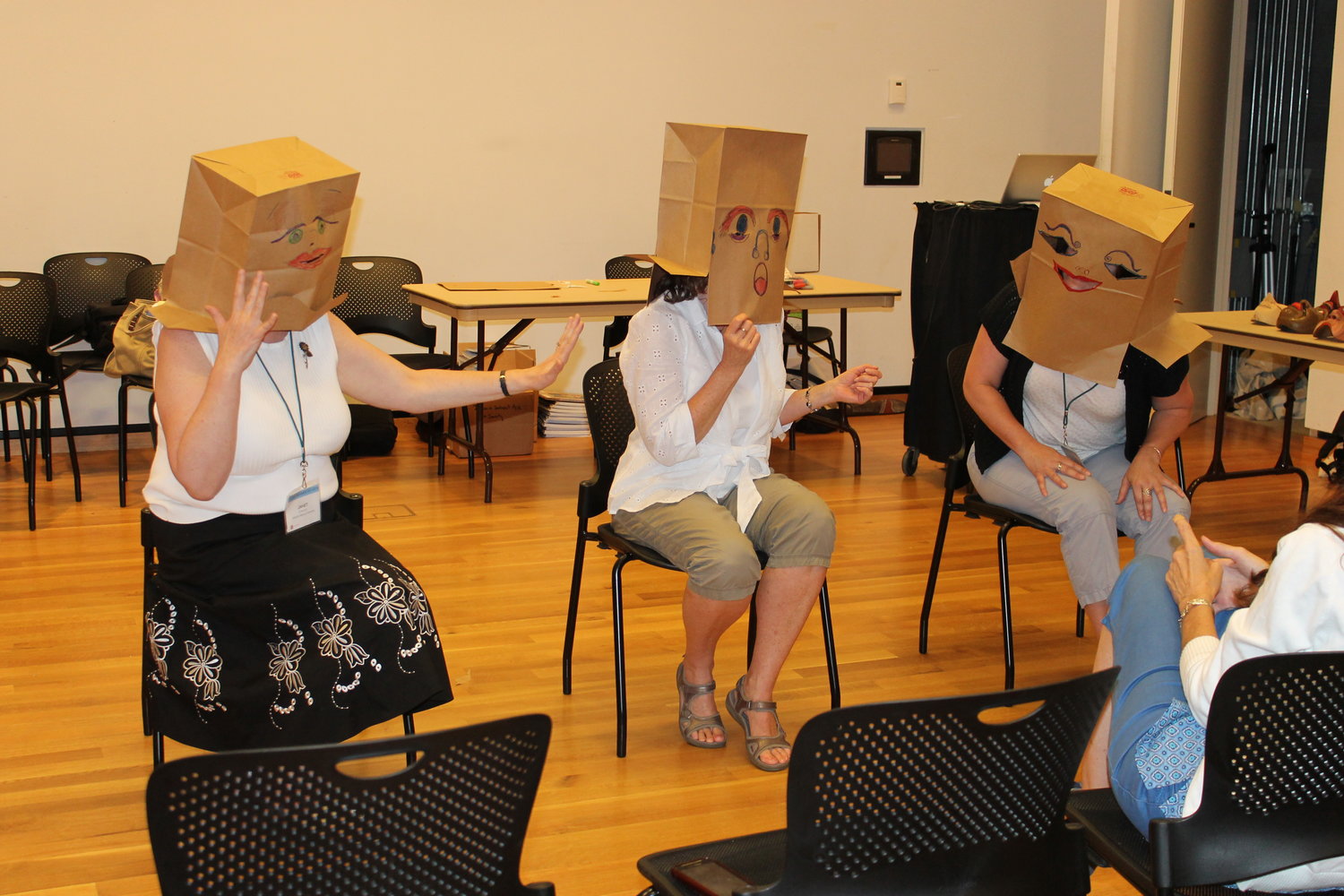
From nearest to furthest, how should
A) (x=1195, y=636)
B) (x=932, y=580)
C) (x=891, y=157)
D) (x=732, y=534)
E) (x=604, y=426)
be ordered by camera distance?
(x=1195, y=636) → (x=732, y=534) → (x=604, y=426) → (x=932, y=580) → (x=891, y=157)

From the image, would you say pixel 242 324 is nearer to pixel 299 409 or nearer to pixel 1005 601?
pixel 299 409

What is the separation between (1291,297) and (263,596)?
240 inches

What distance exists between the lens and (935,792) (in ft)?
4.17

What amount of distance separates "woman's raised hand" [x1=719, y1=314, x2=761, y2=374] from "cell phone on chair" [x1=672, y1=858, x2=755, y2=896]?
1.19m

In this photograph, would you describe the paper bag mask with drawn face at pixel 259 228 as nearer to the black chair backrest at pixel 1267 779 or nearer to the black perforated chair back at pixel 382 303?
the black chair backrest at pixel 1267 779

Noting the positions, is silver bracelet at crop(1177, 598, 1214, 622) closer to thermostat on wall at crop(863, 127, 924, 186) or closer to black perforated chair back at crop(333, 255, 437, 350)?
black perforated chair back at crop(333, 255, 437, 350)

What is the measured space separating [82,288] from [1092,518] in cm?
414

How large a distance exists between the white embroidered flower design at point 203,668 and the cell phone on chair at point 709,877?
3.31ft

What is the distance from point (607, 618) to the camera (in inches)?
134

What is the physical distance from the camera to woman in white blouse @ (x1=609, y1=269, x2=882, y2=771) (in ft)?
8.04

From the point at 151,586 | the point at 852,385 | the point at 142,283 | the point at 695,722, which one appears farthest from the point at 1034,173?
the point at 151,586

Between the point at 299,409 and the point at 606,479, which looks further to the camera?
the point at 606,479

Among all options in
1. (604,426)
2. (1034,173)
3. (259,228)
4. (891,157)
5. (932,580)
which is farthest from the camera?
(891,157)

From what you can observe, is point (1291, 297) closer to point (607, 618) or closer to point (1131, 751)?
point (607, 618)
